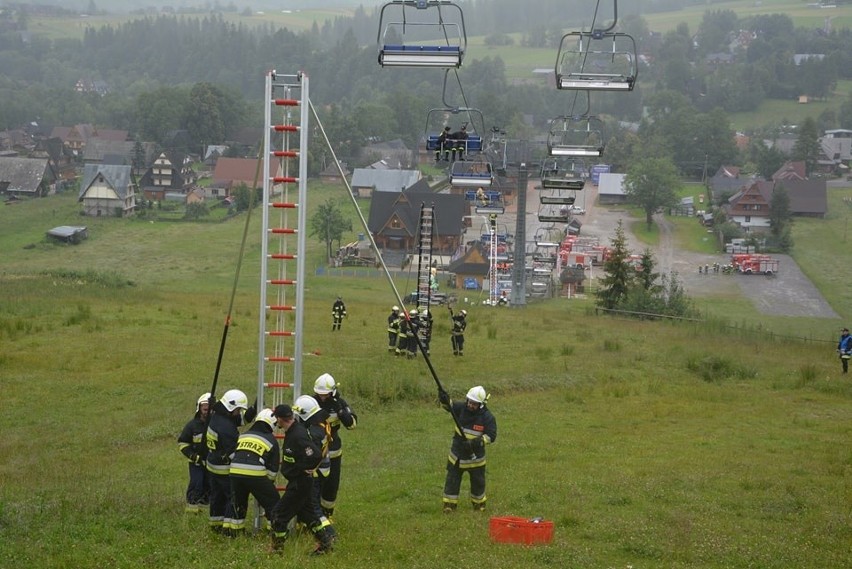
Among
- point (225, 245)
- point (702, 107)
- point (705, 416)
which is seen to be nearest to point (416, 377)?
point (705, 416)

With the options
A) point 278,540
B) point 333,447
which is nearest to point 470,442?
point 333,447

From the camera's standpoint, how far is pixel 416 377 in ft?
91.5

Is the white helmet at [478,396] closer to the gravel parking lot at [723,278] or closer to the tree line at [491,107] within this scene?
the gravel parking lot at [723,278]

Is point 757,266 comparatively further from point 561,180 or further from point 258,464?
point 258,464

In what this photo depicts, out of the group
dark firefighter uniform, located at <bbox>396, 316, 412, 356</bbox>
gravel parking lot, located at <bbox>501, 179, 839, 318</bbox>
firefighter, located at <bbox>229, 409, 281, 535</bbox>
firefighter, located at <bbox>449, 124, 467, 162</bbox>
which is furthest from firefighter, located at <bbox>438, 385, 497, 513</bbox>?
gravel parking lot, located at <bbox>501, 179, 839, 318</bbox>

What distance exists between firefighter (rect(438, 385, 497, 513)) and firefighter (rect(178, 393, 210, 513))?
127 inches

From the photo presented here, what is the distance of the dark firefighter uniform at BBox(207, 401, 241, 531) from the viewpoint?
44.7 feet

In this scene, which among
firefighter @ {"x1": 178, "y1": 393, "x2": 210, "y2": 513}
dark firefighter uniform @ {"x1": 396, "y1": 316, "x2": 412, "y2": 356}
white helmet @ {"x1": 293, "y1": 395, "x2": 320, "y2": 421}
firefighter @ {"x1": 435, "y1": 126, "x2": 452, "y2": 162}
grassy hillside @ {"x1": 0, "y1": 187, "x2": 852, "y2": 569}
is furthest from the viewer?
dark firefighter uniform @ {"x1": 396, "y1": 316, "x2": 412, "y2": 356}

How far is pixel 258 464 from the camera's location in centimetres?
1267

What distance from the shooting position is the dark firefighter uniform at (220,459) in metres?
13.6

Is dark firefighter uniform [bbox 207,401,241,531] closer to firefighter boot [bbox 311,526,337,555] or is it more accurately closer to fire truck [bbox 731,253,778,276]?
firefighter boot [bbox 311,526,337,555]

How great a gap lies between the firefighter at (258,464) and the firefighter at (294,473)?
0.13 metres

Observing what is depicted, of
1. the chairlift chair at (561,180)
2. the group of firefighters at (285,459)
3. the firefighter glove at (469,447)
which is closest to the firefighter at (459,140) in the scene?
the chairlift chair at (561,180)

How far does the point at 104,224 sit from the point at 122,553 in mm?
82894
